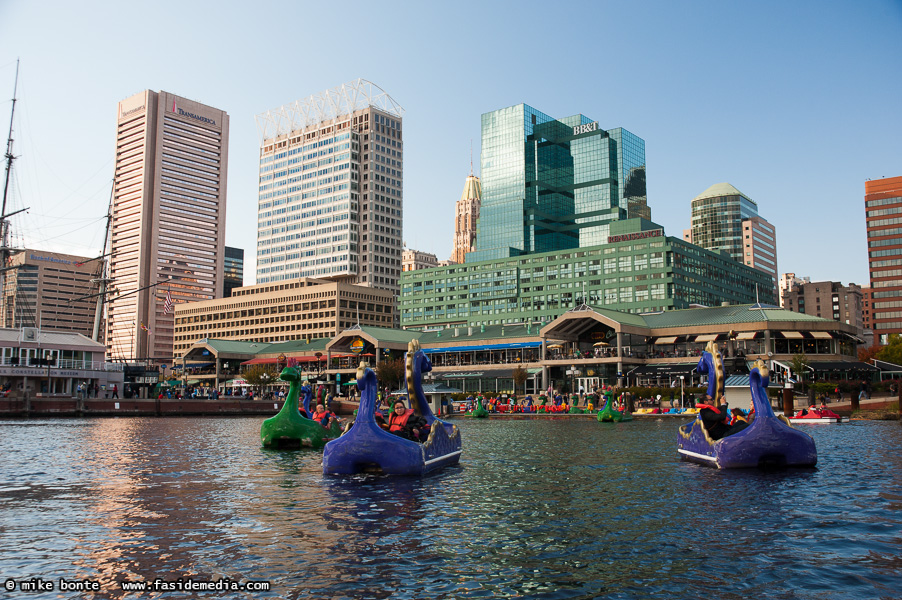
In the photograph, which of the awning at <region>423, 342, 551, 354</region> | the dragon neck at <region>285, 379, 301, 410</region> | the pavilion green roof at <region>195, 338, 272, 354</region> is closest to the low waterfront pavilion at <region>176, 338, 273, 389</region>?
the pavilion green roof at <region>195, 338, 272, 354</region>

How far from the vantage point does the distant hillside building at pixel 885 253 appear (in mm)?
169875

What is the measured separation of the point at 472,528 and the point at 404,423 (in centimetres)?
854

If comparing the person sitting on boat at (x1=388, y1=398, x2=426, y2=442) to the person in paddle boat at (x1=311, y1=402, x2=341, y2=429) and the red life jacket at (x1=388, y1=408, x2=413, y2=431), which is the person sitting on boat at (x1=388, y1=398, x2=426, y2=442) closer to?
the red life jacket at (x1=388, y1=408, x2=413, y2=431)

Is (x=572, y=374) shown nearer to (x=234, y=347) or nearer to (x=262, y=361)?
(x=262, y=361)

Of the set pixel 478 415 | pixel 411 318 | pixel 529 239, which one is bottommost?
pixel 478 415

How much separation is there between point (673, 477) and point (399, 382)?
274 ft

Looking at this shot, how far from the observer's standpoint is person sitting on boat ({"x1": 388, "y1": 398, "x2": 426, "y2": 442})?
22.5 meters

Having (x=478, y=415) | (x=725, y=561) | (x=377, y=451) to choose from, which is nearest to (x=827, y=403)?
(x=478, y=415)

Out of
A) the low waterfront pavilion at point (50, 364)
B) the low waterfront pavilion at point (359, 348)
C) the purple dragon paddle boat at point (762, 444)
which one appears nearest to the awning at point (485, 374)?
the low waterfront pavilion at point (359, 348)

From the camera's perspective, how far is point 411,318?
18262 centimetres

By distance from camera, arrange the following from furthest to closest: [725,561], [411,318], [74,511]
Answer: [411,318] < [74,511] < [725,561]

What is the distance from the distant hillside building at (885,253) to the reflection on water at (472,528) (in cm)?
17066

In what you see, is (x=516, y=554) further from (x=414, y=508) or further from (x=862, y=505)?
(x=862, y=505)

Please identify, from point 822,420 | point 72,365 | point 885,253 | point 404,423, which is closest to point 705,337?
point 822,420
